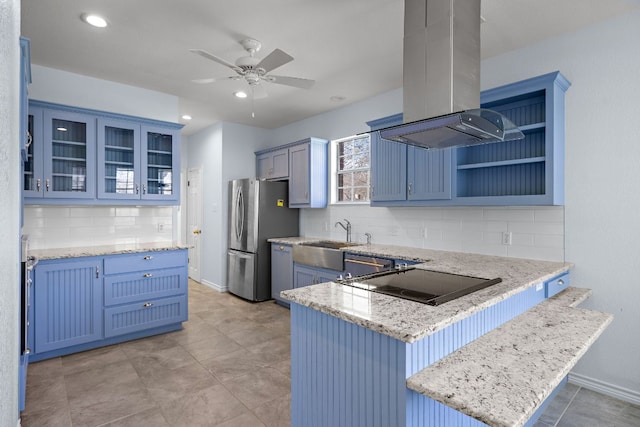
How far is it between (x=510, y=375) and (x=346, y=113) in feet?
13.2

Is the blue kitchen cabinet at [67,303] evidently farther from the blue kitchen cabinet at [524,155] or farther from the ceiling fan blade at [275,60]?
the blue kitchen cabinet at [524,155]

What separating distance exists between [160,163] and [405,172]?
2.81 meters

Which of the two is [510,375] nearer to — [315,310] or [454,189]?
[315,310]

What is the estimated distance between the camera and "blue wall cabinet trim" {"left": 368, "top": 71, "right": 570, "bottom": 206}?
8.85ft

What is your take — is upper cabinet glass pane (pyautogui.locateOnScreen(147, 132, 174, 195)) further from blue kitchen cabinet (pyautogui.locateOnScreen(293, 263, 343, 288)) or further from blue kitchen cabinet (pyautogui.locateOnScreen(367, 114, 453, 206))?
blue kitchen cabinet (pyautogui.locateOnScreen(367, 114, 453, 206))

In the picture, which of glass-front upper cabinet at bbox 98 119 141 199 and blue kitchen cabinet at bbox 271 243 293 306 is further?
blue kitchen cabinet at bbox 271 243 293 306

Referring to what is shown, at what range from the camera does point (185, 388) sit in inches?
105

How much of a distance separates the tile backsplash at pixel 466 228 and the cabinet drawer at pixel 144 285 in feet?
7.06

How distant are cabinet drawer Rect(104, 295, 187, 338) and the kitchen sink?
1442 millimetres

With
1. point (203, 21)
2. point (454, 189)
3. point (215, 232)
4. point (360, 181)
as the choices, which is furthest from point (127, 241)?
point (454, 189)

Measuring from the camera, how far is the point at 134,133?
3.87 m

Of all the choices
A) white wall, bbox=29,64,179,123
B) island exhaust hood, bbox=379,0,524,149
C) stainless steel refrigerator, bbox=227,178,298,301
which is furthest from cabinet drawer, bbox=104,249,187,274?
island exhaust hood, bbox=379,0,524,149

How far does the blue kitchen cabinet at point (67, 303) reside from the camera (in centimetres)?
306

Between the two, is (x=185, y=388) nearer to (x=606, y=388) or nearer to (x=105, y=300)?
(x=105, y=300)
